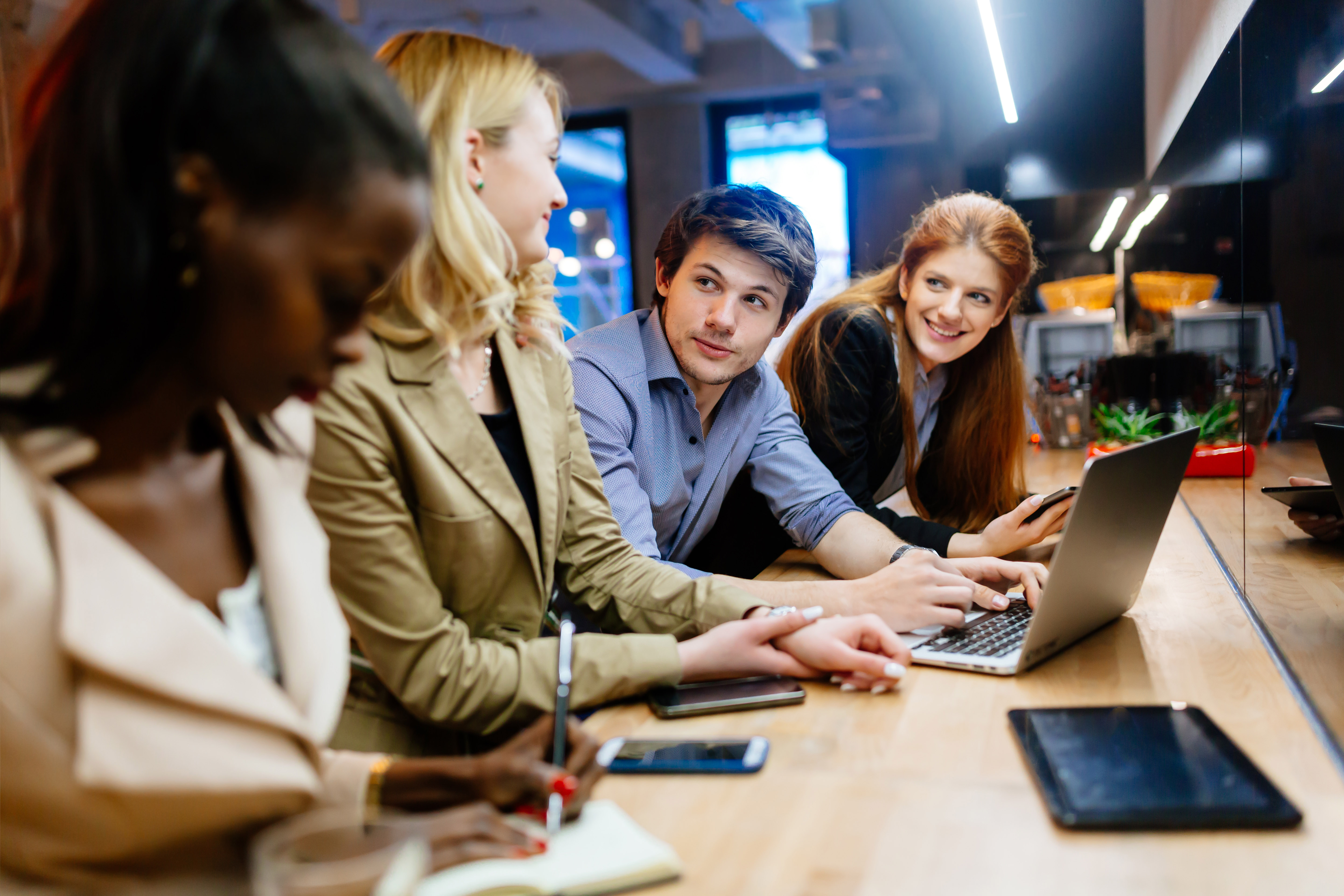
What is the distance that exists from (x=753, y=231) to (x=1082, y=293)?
3030mm

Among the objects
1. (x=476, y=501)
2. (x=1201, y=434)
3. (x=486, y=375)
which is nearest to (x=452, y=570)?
(x=476, y=501)

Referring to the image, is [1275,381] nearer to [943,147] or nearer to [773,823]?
[773,823]

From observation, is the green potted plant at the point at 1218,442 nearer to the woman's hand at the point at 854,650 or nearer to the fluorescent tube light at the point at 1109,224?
the woman's hand at the point at 854,650

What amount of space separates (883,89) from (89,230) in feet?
17.0

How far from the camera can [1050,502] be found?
70.9 inches

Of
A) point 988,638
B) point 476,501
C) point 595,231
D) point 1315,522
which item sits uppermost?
point 595,231

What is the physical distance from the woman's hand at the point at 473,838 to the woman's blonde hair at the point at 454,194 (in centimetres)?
58

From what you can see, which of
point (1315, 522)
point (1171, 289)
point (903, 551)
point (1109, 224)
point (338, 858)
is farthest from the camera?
point (1109, 224)

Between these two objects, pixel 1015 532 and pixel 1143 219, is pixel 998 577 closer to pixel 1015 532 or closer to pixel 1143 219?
pixel 1015 532

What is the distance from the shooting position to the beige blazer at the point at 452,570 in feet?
3.34

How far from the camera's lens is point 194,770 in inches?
24.2

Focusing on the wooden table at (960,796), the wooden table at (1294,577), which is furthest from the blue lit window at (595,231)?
the wooden table at (960,796)

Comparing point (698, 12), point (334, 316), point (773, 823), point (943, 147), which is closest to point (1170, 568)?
point (773, 823)

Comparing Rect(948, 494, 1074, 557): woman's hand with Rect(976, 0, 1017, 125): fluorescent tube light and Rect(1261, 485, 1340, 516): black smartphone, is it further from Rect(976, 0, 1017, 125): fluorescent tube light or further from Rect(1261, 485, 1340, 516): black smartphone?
Rect(976, 0, 1017, 125): fluorescent tube light
